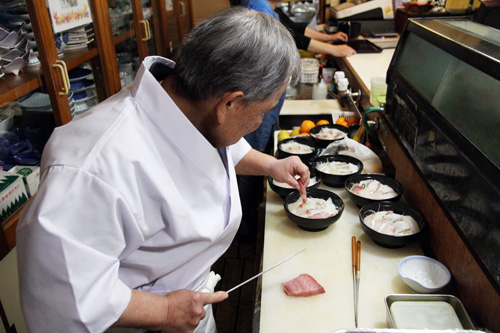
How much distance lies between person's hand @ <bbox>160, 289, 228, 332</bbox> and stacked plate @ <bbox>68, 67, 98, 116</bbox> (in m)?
1.60

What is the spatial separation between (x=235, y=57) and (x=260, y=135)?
1.79 meters

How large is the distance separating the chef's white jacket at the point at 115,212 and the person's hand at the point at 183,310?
0.10m

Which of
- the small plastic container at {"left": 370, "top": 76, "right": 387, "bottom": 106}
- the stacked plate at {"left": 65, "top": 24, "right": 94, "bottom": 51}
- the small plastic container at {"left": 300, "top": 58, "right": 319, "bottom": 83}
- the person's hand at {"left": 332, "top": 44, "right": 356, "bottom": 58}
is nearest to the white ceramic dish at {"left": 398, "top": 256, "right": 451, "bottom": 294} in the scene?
the small plastic container at {"left": 370, "top": 76, "right": 387, "bottom": 106}

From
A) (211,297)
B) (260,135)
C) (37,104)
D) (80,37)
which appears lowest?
(260,135)

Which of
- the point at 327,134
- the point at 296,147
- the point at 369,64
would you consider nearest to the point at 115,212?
the point at 296,147

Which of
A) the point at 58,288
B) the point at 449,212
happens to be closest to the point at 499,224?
the point at 449,212

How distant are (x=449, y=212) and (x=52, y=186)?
120 cm

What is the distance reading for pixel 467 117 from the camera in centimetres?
123

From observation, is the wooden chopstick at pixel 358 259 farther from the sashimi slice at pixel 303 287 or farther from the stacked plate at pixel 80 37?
the stacked plate at pixel 80 37

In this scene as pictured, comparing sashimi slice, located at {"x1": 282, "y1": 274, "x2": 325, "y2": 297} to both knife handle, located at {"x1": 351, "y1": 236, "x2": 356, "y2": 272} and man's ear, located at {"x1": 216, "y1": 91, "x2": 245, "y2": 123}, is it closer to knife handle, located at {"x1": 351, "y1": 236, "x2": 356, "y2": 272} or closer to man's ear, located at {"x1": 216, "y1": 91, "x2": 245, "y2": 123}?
knife handle, located at {"x1": 351, "y1": 236, "x2": 356, "y2": 272}

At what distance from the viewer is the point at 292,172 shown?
1728 millimetres

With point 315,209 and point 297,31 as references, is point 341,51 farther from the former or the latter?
point 315,209

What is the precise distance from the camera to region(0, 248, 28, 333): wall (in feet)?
5.49

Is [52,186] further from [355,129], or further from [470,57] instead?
[355,129]
